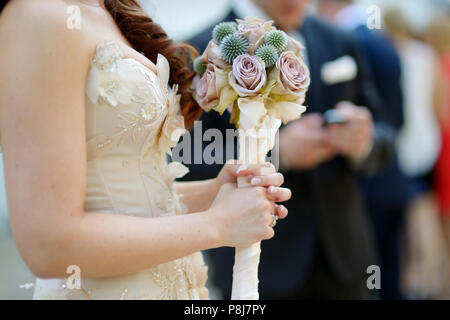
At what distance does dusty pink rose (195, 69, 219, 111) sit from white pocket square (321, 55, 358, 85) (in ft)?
5.51

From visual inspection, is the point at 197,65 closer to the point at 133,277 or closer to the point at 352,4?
the point at 133,277

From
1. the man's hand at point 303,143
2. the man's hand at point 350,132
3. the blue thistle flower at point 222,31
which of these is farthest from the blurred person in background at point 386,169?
the blue thistle flower at point 222,31

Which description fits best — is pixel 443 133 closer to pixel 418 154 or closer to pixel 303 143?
pixel 418 154

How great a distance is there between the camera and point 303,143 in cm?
315

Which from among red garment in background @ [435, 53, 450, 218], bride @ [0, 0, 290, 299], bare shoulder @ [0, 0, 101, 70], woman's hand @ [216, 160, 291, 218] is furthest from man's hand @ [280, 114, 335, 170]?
red garment in background @ [435, 53, 450, 218]

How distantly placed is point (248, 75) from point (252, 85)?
0.03 meters

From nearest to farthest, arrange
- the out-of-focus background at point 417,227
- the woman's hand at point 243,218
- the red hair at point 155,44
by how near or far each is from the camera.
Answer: the woman's hand at point 243,218 < the red hair at point 155,44 < the out-of-focus background at point 417,227

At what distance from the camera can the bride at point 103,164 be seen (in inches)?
56.6

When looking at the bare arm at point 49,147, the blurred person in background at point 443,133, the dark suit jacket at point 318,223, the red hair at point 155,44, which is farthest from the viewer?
the blurred person in background at point 443,133

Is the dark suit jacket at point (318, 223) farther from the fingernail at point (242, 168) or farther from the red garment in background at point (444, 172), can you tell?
the red garment in background at point (444, 172)

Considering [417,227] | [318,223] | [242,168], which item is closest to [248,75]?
[242,168]

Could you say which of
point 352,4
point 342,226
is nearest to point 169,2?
point 342,226

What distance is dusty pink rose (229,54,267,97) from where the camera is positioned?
1664mm

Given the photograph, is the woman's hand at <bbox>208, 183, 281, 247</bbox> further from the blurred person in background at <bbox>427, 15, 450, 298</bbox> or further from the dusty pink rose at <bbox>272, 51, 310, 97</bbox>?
the blurred person in background at <bbox>427, 15, 450, 298</bbox>
